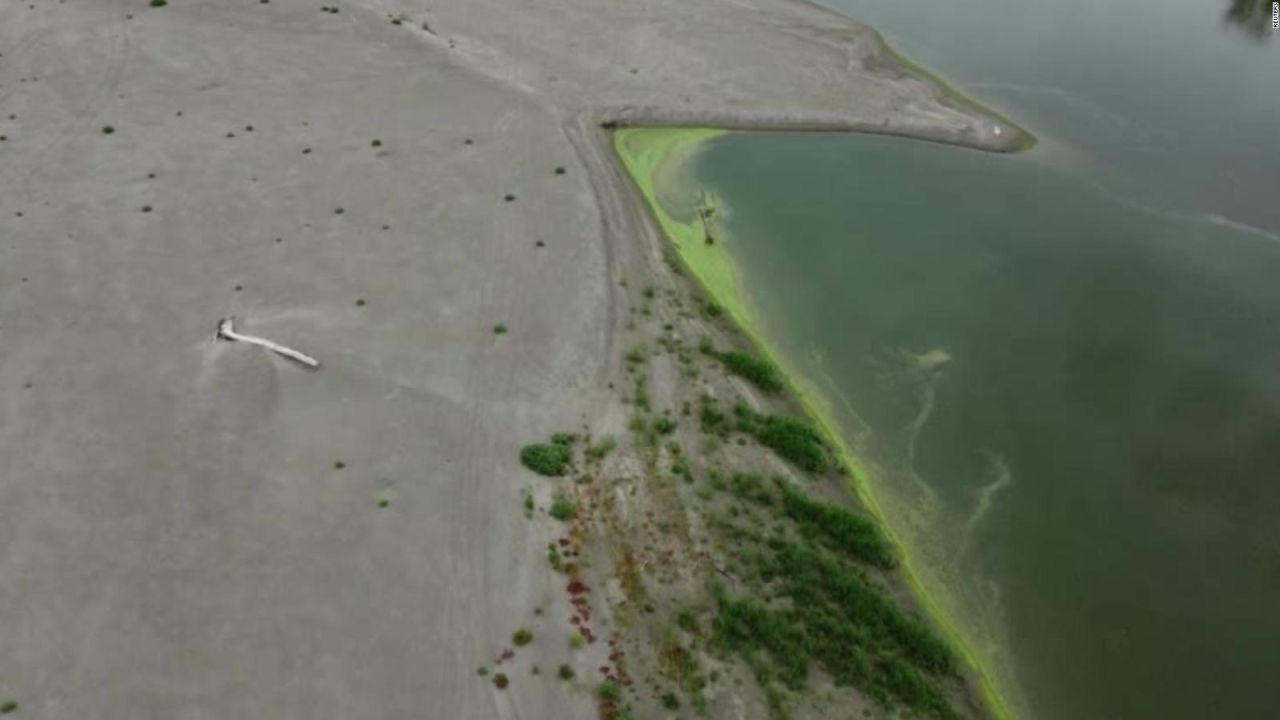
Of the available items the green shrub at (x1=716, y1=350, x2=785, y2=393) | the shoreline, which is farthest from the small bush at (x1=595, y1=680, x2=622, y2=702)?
the green shrub at (x1=716, y1=350, x2=785, y2=393)

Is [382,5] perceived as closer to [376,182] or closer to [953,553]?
[376,182]

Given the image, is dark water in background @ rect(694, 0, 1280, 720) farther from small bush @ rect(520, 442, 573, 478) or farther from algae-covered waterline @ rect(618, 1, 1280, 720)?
small bush @ rect(520, 442, 573, 478)

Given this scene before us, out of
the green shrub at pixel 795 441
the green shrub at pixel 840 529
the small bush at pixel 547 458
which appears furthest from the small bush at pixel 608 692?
the green shrub at pixel 795 441

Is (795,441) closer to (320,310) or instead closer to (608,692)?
(608,692)

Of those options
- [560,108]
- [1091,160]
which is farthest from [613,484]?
[1091,160]

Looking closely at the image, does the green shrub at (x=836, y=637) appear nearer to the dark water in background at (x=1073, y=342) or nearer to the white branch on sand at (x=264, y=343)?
the dark water in background at (x=1073, y=342)

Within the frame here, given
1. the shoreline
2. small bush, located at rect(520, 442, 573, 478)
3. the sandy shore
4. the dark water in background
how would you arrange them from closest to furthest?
the sandy shore < the shoreline < the dark water in background < small bush, located at rect(520, 442, 573, 478)
